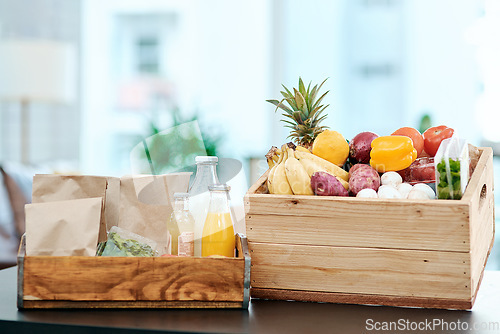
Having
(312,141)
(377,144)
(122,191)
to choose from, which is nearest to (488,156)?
(377,144)

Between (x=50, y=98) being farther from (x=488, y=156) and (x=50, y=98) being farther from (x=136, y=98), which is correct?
(x=488, y=156)

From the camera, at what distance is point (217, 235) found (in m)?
0.99

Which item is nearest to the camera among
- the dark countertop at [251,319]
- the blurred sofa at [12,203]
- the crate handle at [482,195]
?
the dark countertop at [251,319]

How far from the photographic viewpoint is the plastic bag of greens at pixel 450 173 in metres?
0.92

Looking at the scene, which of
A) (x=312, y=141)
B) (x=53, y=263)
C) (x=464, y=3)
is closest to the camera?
(x=53, y=263)

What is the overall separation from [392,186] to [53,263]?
64cm

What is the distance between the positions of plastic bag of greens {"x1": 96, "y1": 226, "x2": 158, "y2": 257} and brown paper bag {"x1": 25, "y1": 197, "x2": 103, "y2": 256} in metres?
0.03

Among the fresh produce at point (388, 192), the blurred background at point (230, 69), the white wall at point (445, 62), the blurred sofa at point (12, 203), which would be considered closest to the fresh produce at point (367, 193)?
the fresh produce at point (388, 192)

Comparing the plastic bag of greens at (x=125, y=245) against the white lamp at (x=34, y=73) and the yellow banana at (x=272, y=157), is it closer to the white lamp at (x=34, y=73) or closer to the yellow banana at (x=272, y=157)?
the yellow banana at (x=272, y=157)

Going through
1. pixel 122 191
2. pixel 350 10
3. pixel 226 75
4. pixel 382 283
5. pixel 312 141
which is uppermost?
pixel 350 10

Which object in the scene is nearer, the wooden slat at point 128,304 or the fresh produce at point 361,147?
the wooden slat at point 128,304

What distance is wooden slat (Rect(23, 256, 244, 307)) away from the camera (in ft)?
3.03

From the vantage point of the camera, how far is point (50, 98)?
421cm

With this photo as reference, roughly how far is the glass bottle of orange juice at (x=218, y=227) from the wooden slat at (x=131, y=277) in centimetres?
7
